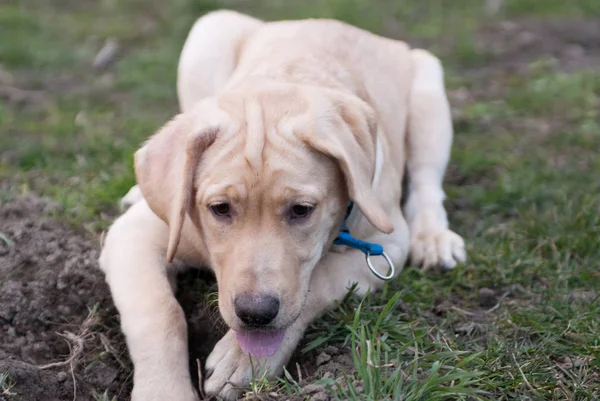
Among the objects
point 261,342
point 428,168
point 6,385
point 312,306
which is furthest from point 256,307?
point 428,168

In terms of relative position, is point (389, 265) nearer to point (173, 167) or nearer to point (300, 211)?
point (300, 211)

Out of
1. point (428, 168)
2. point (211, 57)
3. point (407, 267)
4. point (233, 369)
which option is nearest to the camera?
point (233, 369)

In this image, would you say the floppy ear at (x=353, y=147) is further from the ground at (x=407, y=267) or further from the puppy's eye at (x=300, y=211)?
the ground at (x=407, y=267)

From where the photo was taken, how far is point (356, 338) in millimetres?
3330

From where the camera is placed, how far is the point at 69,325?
3.46 metres

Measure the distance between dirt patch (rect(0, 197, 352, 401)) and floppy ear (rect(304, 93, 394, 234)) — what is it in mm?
616

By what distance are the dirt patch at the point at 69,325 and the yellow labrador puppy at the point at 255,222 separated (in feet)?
0.45

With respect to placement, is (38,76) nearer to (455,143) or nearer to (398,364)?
(455,143)

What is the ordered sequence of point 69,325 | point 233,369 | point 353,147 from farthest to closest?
point 69,325, point 353,147, point 233,369

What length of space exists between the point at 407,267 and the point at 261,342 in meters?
1.48

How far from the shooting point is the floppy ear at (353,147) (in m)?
3.18

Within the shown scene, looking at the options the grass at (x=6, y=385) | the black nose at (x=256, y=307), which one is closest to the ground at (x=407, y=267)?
the grass at (x=6, y=385)

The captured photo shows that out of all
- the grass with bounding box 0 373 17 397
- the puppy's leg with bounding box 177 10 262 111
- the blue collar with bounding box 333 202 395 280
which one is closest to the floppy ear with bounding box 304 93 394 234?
the blue collar with bounding box 333 202 395 280

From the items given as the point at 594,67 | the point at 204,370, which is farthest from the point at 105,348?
the point at 594,67
